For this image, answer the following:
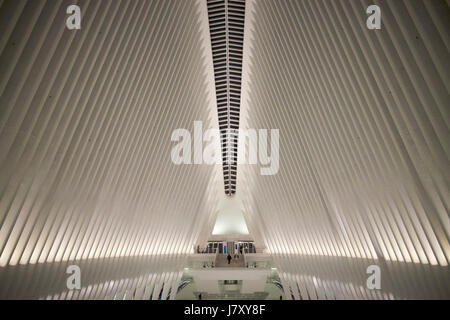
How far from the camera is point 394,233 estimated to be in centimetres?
772

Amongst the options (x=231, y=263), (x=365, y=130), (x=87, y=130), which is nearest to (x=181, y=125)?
(x=87, y=130)

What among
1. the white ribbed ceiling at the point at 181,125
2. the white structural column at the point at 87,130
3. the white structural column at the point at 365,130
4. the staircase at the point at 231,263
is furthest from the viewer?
the staircase at the point at 231,263

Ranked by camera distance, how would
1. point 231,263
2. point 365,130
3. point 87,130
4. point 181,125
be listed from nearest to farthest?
point 365,130, point 87,130, point 181,125, point 231,263

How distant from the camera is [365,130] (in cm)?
720

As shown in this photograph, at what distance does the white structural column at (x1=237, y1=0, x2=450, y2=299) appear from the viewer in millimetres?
5316

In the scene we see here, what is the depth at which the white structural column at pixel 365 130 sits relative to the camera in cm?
532

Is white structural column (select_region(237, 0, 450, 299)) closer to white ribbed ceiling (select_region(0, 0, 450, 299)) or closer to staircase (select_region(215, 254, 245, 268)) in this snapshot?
white ribbed ceiling (select_region(0, 0, 450, 299))

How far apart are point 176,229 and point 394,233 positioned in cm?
1394

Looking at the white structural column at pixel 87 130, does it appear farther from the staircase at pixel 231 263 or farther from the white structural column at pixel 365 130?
the staircase at pixel 231 263

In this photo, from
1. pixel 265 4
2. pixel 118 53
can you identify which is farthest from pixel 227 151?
pixel 118 53

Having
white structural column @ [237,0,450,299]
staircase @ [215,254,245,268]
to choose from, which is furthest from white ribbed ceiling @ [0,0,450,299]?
staircase @ [215,254,245,268]

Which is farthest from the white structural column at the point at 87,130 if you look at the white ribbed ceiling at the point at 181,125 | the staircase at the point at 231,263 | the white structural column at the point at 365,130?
the staircase at the point at 231,263

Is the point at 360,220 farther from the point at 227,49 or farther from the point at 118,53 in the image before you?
the point at 227,49

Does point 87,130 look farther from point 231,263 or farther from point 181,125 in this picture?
point 231,263
